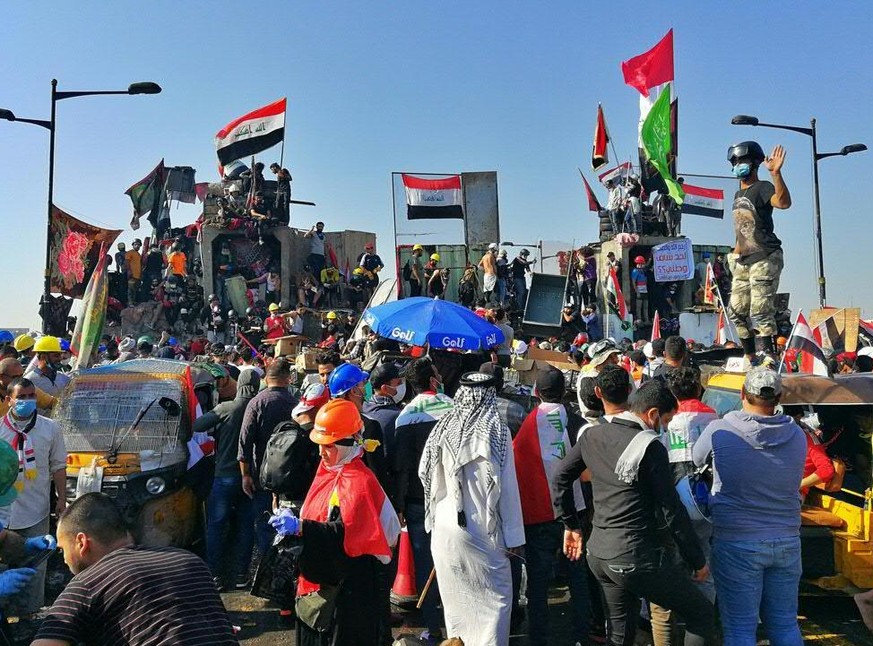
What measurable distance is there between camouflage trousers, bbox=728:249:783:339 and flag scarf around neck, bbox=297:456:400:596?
5.77m

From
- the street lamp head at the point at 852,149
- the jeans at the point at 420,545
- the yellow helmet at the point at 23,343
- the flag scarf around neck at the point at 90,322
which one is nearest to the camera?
the jeans at the point at 420,545

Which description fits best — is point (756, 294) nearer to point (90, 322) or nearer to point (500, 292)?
point (90, 322)

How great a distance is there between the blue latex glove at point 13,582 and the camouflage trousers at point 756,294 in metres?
7.41

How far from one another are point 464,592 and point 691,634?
4.17 ft

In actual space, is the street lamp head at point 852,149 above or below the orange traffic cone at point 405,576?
above

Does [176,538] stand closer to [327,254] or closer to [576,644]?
[576,644]

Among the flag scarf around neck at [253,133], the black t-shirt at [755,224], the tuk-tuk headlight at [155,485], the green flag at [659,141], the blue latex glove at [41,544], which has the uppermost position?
the flag scarf around neck at [253,133]

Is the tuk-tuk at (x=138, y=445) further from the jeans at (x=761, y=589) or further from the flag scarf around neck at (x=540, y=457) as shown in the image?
the jeans at (x=761, y=589)

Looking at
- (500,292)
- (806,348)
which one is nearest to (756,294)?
(806,348)

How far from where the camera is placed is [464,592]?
170 inches

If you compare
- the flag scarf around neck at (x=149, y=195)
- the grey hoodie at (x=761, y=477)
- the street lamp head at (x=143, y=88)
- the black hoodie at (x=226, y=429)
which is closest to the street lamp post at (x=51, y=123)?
the street lamp head at (x=143, y=88)

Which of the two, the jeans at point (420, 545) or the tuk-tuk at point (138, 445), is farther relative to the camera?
the tuk-tuk at point (138, 445)

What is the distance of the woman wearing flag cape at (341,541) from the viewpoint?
3.82 m

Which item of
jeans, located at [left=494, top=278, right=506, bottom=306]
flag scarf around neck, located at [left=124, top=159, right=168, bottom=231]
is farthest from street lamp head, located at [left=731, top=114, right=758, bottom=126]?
flag scarf around neck, located at [left=124, top=159, right=168, bottom=231]
